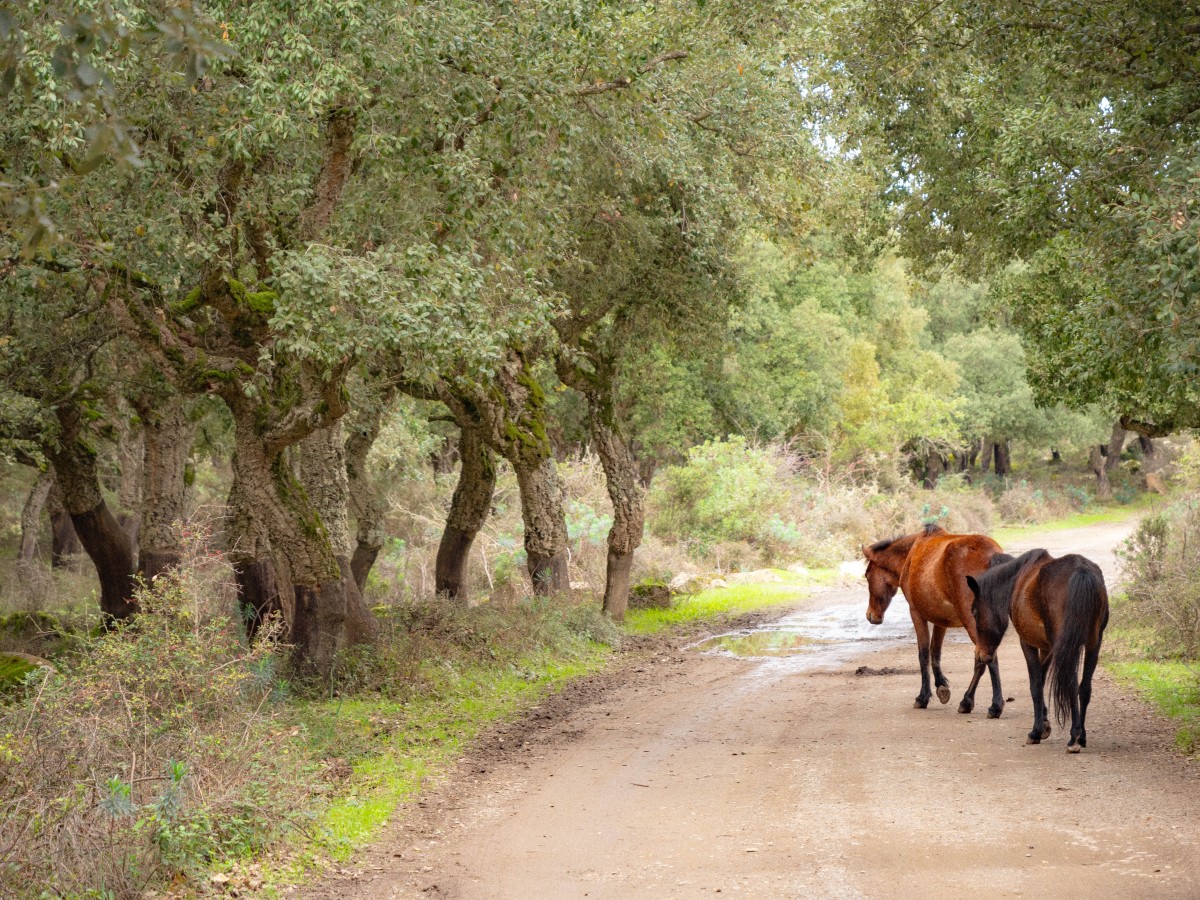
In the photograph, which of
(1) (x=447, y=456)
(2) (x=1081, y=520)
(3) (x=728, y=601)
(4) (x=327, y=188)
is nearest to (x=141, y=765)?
(4) (x=327, y=188)

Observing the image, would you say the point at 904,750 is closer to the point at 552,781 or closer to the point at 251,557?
the point at 552,781

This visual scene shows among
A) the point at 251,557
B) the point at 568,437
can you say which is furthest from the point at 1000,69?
the point at 568,437

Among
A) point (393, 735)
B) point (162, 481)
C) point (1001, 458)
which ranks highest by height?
point (162, 481)

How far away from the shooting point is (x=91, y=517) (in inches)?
781

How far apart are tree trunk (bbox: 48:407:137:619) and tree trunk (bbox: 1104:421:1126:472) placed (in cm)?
4446

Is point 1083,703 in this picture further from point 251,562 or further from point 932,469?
point 932,469

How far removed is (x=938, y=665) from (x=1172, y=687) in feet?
8.83

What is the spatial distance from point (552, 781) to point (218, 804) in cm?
301

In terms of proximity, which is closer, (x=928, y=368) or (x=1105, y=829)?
(x=1105, y=829)

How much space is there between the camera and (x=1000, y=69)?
1327 centimetres

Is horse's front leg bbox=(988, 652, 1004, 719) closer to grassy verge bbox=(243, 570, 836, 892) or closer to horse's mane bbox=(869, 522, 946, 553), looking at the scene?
horse's mane bbox=(869, 522, 946, 553)

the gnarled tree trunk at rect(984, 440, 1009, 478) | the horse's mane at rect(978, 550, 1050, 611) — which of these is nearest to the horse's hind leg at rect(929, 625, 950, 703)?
the horse's mane at rect(978, 550, 1050, 611)

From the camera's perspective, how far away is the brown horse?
450 inches

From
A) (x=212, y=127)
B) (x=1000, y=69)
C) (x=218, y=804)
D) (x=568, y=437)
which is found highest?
(x=1000, y=69)
